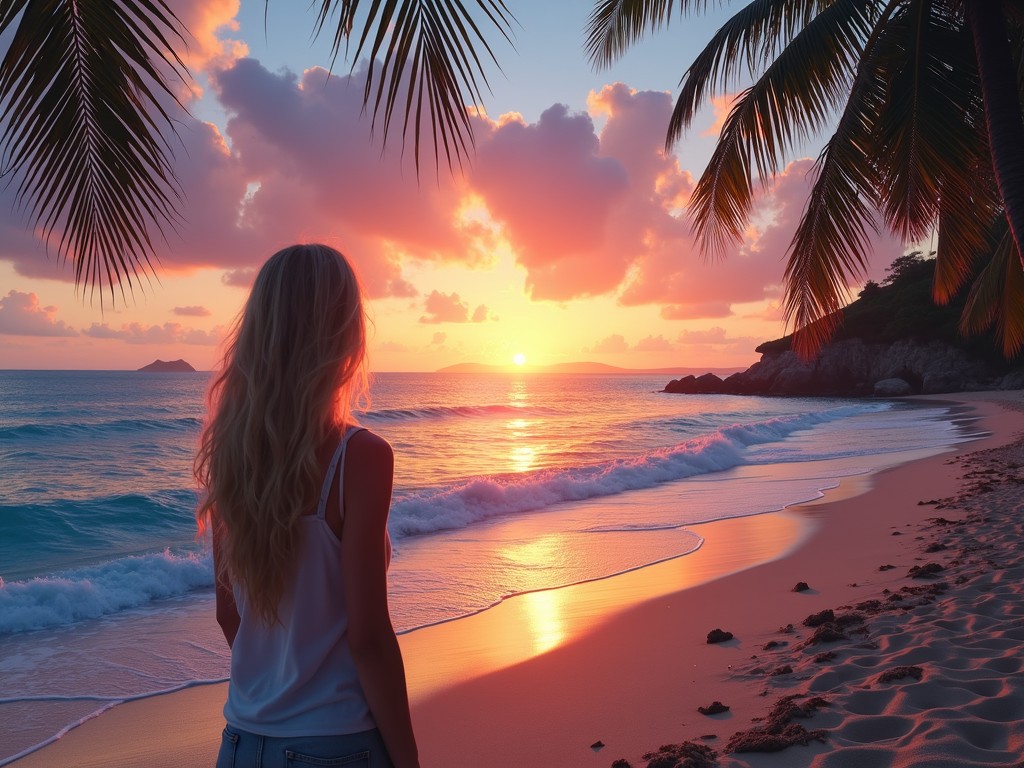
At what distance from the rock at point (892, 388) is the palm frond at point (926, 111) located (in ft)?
187

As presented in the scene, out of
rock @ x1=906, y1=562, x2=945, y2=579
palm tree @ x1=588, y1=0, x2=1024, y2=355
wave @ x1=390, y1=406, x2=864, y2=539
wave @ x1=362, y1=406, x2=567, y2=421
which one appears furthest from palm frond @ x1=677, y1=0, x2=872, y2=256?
wave @ x1=362, y1=406, x2=567, y2=421

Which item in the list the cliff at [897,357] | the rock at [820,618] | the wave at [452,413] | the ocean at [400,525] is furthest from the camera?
the cliff at [897,357]

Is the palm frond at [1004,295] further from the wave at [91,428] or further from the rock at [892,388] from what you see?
the rock at [892,388]

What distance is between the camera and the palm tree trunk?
4059 mm

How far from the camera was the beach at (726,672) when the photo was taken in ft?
11.0

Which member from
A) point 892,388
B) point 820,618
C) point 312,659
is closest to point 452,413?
point 892,388

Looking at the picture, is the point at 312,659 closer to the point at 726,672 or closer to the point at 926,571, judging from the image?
the point at 726,672

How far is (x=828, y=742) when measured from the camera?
10.4 feet

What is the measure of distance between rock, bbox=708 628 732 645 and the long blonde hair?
424 cm

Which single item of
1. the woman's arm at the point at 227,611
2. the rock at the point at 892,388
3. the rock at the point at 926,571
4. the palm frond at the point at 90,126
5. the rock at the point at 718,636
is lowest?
the rock at the point at 718,636

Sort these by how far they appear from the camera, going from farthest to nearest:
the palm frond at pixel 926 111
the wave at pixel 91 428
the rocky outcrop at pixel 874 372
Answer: the rocky outcrop at pixel 874 372, the wave at pixel 91 428, the palm frond at pixel 926 111

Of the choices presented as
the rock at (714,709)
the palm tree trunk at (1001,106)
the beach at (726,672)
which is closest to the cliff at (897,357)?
the beach at (726,672)

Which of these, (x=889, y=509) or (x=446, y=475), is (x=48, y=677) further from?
(x=446, y=475)

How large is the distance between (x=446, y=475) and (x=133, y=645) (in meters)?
11.4
